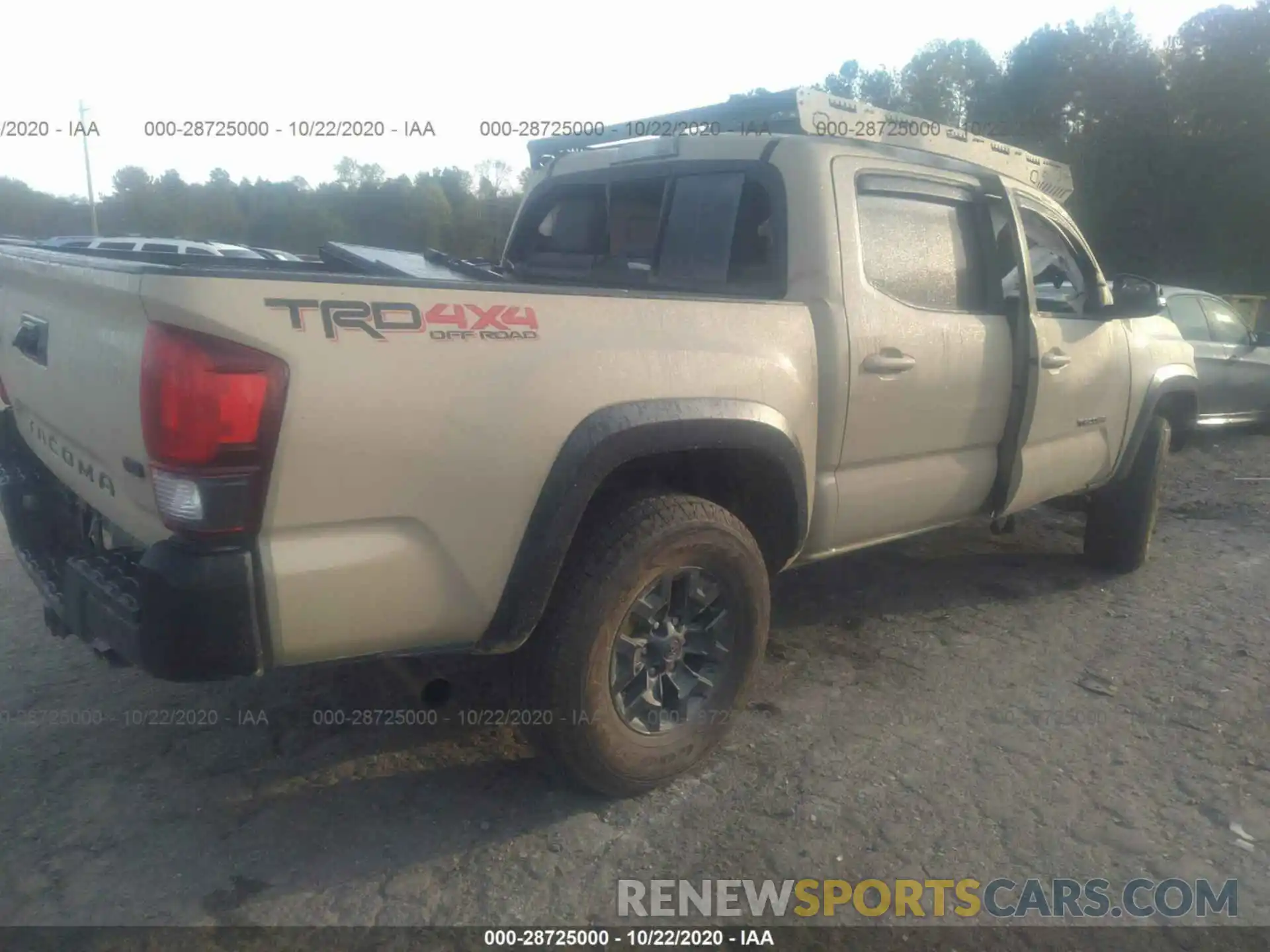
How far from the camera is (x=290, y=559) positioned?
85.7 inches

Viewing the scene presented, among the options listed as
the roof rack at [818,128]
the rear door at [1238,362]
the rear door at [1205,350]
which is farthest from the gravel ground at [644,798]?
the rear door at [1238,362]

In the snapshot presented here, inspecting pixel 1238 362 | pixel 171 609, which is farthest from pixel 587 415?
pixel 1238 362

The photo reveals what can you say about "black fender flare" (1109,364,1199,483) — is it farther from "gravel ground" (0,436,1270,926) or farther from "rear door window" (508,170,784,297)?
"rear door window" (508,170,784,297)

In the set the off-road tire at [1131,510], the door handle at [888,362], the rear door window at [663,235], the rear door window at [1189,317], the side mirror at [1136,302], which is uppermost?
the rear door window at [663,235]

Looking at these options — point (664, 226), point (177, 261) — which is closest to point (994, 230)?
point (664, 226)

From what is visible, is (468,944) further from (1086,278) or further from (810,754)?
(1086,278)

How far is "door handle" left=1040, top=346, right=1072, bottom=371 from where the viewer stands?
4098mm

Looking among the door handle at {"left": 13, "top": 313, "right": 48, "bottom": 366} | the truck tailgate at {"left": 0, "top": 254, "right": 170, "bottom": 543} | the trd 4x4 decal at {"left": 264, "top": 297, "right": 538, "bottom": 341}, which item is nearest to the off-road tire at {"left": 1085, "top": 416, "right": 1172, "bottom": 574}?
the trd 4x4 decal at {"left": 264, "top": 297, "right": 538, "bottom": 341}

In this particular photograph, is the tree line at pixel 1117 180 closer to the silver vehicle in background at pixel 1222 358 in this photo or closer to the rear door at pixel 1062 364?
the silver vehicle in background at pixel 1222 358

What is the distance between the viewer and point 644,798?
2.99m

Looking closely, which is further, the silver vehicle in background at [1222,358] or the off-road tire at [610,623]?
the silver vehicle in background at [1222,358]

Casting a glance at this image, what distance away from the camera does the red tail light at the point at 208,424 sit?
2021 millimetres

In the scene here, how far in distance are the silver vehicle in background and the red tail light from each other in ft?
28.5

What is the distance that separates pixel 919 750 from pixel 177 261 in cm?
280
